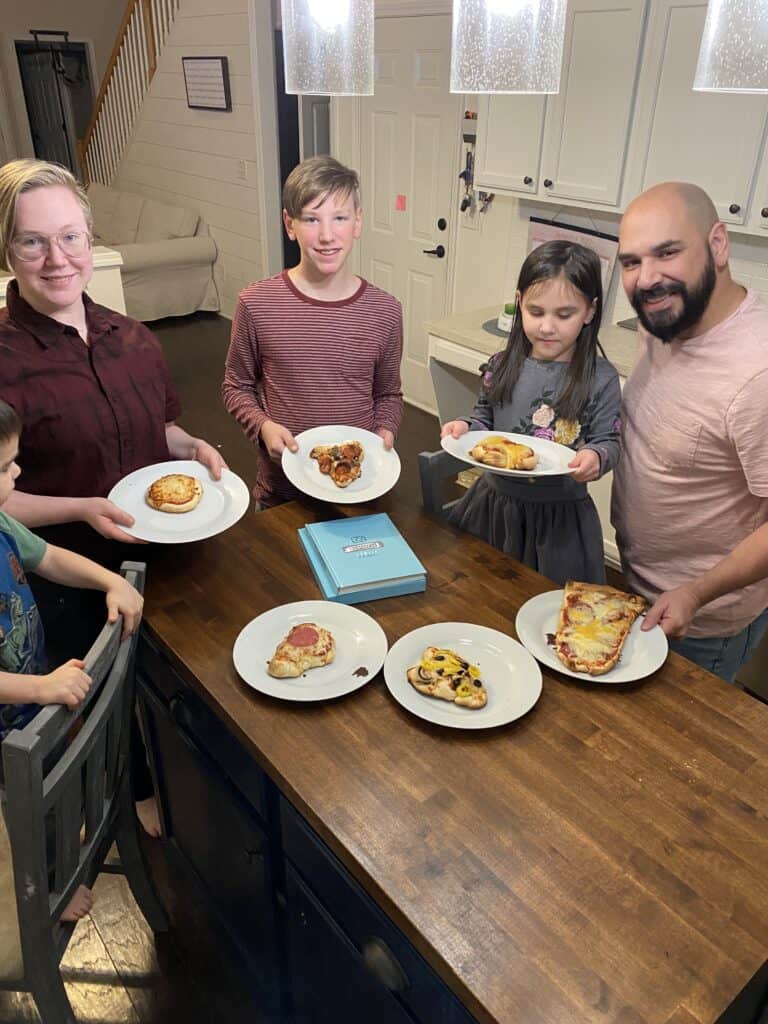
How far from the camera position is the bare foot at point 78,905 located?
133cm

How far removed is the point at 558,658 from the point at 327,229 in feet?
3.75

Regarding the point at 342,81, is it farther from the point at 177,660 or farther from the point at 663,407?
the point at 177,660

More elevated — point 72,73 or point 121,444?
point 72,73

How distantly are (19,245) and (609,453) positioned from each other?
1.27 m

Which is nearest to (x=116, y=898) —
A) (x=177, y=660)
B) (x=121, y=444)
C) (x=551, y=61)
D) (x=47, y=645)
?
(x=47, y=645)

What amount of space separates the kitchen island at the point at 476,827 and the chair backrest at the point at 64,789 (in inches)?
4.8

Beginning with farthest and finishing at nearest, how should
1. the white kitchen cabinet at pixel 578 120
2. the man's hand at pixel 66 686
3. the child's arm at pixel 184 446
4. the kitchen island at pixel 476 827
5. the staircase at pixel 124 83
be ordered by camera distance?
1. the staircase at pixel 124 83
2. the white kitchen cabinet at pixel 578 120
3. the child's arm at pixel 184 446
4. the man's hand at pixel 66 686
5. the kitchen island at pixel 476 827

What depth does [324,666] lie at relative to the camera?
1216 mm

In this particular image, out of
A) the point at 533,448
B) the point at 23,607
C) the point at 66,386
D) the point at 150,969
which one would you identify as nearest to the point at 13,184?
the point at 66,386

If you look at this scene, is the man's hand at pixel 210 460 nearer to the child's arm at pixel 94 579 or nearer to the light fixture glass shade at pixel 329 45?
the child's arm at pixel 94 579

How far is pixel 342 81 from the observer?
1362mm

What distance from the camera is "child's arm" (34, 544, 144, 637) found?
124 cm

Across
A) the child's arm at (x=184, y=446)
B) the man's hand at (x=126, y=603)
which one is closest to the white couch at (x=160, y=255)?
the child's arm at (x=184, y=446)

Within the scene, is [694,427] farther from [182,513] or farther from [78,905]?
[78,905]
